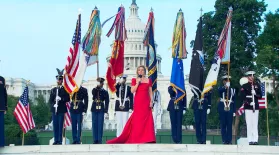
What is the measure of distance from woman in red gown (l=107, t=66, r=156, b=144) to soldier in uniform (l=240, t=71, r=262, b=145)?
2784mm

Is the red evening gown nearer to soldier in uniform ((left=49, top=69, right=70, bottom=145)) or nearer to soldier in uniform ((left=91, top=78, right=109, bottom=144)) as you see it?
soldier in uniform ((left=91, top=78, right=109, bottom=144))

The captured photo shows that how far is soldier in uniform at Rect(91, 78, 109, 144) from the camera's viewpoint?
1725 centimetres

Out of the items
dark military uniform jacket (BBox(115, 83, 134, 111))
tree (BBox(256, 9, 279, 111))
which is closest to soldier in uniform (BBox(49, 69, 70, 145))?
dark military uniform jacket (BBox(115, 83, 134, 111))

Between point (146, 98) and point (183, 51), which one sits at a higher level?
point (183, 51)

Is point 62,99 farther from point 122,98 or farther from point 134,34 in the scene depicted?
point 134,34

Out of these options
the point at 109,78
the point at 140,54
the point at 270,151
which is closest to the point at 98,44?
the point at 109,78

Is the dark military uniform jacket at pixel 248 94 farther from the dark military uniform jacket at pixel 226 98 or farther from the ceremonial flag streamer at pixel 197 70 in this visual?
the ceremonial flag streamer at pixel 197 70

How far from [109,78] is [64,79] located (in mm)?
2187

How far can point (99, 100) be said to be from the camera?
1728 cm

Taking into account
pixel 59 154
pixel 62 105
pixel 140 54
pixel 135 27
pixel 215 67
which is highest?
pixel 135 27

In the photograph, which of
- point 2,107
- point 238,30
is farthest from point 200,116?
point 238,30

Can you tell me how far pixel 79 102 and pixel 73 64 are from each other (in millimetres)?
1297

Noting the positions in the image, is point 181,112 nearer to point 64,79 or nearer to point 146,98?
point 146,98

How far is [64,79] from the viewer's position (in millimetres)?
17078
